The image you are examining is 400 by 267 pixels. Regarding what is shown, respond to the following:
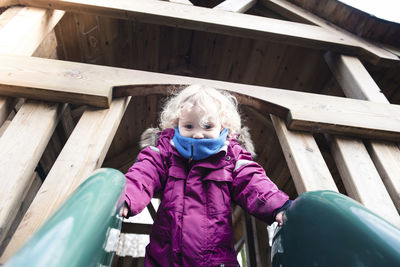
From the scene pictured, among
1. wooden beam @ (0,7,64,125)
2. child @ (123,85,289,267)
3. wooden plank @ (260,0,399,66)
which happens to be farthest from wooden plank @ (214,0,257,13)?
wooden beam @ (0,7,64,125)

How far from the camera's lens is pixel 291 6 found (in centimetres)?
235

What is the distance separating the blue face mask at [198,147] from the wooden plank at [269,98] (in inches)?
11.6

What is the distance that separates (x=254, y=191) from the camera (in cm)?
114

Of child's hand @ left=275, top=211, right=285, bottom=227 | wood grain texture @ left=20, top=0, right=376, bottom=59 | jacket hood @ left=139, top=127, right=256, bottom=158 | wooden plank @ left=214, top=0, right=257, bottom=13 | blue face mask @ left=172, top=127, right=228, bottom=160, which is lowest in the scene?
jacket hood @ left=139, top=127, right=256, bottom=158

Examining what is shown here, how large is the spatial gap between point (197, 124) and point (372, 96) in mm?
1033

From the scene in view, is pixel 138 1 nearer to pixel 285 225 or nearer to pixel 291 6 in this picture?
pixel 291 6

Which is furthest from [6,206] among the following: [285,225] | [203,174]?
[285,225]

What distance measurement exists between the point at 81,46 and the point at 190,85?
4.54ft

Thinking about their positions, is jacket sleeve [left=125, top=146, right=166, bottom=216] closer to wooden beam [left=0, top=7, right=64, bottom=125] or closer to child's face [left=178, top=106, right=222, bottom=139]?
child's face [left=178, top=106, right=222, bottom=139]

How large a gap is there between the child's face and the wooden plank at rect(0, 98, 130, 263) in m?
0.31

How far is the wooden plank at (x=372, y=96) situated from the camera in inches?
44.6

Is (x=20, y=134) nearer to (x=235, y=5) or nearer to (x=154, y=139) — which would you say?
(x=154, y=139)

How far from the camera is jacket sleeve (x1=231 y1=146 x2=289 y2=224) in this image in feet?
3.24

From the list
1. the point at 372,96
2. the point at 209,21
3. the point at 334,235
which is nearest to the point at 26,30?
the point at 209,21
